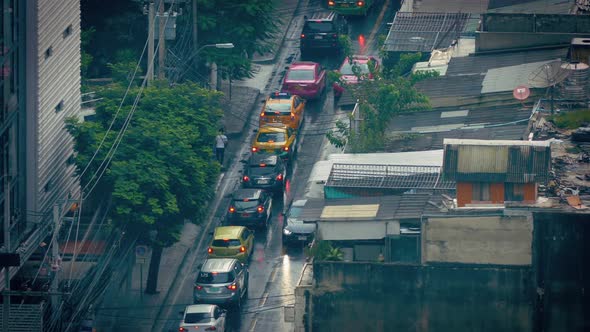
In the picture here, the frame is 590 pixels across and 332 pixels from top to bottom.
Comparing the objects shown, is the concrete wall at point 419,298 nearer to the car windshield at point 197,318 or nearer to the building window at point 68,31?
the car windshield at point 197,318

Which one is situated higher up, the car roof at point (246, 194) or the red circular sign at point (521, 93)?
the red circular sign at point (521, 93)

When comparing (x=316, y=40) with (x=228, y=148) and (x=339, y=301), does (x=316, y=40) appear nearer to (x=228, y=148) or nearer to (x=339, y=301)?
(x=228, y=148)

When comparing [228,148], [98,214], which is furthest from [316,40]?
[98,214]

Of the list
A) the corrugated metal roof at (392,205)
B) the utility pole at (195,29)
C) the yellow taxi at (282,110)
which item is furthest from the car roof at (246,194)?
the utility pole at (195,29)

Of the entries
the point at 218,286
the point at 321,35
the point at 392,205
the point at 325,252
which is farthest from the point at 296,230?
the point at 321,35

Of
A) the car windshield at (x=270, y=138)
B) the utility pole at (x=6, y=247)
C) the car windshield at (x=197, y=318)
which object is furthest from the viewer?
the car windshield at (x=270, y=138)

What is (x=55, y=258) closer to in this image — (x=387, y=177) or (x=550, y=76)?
(x=387, y=177)

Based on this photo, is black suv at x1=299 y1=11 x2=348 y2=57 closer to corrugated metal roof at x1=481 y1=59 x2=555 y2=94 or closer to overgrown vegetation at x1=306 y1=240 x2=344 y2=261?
corrugated metal roof at x1=481 y1=59 x2=555 y2=94
